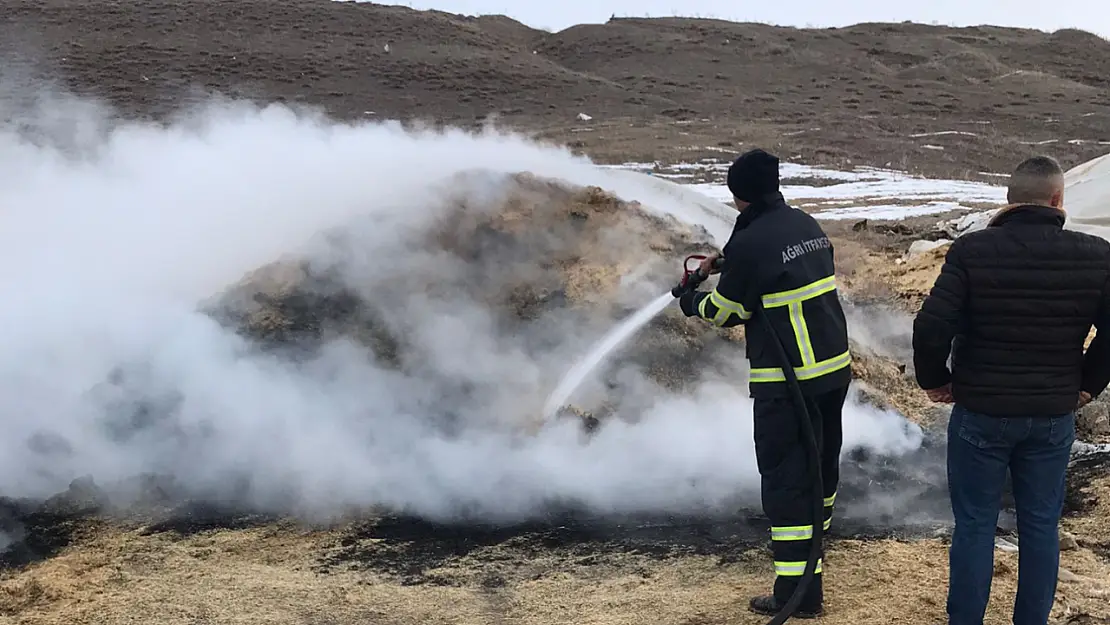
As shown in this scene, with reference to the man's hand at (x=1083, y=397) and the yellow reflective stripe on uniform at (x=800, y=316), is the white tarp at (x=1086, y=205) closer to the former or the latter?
the man's hand at (x=1083, y=397)

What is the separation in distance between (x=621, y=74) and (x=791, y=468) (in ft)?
94.5

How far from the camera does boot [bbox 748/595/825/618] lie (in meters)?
3.43

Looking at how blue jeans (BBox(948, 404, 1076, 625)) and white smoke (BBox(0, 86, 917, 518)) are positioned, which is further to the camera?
white smoke (BBox(0, 86, 917, 518))

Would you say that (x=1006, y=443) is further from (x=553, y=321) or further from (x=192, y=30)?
(x=192, y=30)

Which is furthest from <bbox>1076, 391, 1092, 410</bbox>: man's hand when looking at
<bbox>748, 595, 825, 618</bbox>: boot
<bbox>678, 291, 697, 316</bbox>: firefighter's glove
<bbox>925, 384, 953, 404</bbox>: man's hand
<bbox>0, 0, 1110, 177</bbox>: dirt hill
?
<bbox>0, 0, 1110, 177</bbox>: dirt hill

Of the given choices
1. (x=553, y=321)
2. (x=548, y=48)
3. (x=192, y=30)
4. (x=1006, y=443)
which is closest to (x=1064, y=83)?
(x=548, y=48)

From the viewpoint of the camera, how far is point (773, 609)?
11.3ft

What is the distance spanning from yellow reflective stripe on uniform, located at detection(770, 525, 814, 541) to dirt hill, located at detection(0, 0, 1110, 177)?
15026mm

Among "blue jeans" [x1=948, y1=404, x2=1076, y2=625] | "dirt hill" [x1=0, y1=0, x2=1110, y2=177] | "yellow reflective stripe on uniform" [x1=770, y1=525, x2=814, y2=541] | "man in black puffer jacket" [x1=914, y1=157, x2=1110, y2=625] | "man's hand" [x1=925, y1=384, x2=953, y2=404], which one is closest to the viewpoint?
"man in black puffer jacket" [x1=914, y1=157, x2=1110, y2=625]

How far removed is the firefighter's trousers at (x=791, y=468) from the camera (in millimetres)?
3275

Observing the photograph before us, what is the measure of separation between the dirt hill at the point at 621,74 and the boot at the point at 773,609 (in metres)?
15.0

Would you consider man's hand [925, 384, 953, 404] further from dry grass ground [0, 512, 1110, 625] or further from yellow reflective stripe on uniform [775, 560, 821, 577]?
dry grass ground [0, 512, 1110, 625]

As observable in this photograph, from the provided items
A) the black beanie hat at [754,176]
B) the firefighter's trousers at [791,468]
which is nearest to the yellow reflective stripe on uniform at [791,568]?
the firefighter's trousers at [791,468]

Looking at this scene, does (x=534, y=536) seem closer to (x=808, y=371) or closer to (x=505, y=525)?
(x=505, y=525)
